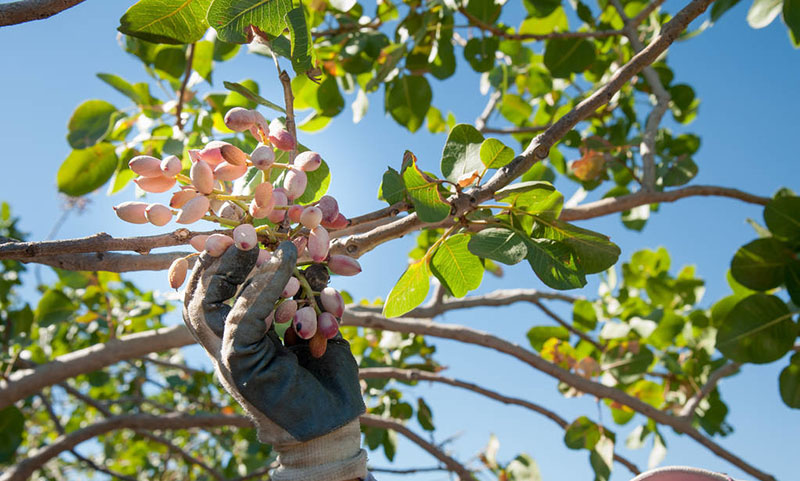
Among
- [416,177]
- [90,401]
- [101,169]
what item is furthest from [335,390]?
[90,401]

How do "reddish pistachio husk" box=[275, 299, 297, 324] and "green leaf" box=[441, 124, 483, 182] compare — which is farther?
"green leaf" box=[441, 124, 483, 182]

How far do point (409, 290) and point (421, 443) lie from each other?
1.32 metres

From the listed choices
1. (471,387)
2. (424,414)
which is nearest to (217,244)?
(471,387)

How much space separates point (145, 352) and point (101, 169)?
58 centimetres

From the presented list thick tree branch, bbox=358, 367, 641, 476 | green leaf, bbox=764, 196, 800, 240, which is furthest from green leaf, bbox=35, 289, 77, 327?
green leaf, bbox=764, 196, 800, 240

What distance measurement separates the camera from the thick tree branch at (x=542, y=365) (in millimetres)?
1850

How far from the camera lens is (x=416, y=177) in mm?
1010

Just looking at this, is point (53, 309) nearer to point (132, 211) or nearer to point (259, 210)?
point (132, 211)

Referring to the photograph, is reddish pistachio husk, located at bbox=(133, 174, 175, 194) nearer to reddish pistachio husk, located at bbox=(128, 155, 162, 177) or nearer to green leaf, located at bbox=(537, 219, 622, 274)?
reddish pistachio husk, located at bbox=(128, 155, 162, 177)

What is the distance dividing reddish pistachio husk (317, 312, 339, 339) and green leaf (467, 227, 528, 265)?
12.6 inches

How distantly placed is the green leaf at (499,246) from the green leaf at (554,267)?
0.02m

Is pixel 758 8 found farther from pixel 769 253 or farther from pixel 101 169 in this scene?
pixel 101 169

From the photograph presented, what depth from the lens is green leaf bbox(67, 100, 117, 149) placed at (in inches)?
70.1

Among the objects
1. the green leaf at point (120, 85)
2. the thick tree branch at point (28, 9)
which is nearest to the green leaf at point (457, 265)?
the thick tree branch at point (28, 9)
